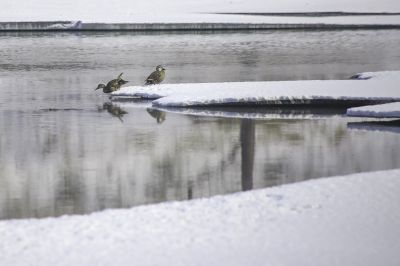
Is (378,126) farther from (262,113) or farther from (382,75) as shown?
(382,75)

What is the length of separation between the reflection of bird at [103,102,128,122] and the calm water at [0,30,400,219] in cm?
3

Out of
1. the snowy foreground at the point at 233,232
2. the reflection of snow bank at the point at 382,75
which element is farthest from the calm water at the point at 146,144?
the reflection of snow bank at the point at 382,75

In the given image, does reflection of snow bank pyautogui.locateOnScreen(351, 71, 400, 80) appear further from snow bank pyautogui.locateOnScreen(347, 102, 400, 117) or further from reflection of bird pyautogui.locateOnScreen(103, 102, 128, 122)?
reflection of bird pyautogui.locateOnScreen(103, 102, 128, 122)

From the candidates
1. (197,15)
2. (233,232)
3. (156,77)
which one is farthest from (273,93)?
(197,15)

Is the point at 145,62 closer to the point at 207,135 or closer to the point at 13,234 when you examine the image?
the point at 207,135

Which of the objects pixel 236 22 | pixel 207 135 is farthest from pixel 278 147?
pixel 236 22

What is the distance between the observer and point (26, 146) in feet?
46.1

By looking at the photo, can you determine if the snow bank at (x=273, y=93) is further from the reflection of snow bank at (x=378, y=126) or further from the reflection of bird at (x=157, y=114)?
the reflection of snow bank at (x=378, y=126)

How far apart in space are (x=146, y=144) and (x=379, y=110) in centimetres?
368

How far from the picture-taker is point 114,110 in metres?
18.3

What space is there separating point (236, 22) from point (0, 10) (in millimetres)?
18139

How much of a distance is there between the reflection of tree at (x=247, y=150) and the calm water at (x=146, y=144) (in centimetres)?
2

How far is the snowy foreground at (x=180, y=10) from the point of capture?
54928 mm

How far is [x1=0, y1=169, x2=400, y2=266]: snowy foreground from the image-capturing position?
6.99 meters
